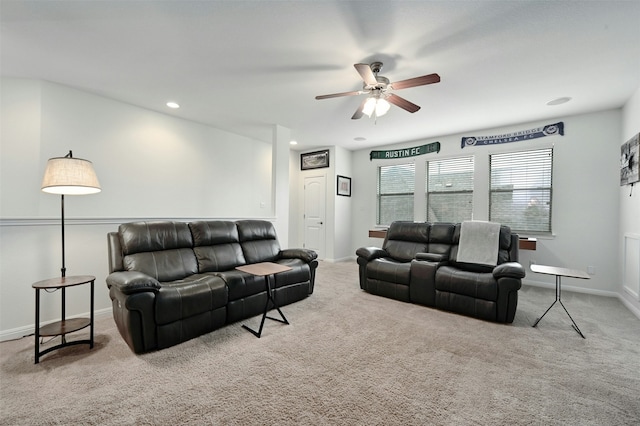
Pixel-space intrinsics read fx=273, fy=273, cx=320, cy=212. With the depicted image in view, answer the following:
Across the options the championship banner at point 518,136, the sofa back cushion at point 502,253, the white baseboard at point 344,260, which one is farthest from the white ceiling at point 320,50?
the white baseboard at point 344,260

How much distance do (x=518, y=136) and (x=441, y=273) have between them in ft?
9.81

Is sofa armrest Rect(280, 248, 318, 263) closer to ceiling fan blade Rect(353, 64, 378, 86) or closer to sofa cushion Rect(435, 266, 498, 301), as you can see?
sofa cushion Rect(435, 266, 498, 301)

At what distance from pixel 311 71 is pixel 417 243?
2.84 m

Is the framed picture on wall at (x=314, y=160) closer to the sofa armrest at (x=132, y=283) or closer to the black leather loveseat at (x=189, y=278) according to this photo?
the black leather loveseat at (x=189, y=278)

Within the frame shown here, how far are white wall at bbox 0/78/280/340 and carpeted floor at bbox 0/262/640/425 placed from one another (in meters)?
0.58

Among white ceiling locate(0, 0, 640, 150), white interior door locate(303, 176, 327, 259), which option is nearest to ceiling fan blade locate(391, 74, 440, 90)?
white ceiling locate(0, 0, 640, 150)

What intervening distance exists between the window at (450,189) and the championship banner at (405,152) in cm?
27

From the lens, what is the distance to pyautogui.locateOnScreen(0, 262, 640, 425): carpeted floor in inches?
63.0

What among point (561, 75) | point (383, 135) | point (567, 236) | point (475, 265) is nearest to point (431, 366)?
point (475, 265)

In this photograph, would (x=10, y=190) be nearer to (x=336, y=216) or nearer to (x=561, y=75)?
(x=336, y=216)

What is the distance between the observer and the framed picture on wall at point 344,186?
6.28 m

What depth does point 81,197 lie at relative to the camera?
3.31 m

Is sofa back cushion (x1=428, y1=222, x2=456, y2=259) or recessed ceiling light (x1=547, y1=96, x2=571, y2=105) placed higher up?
recessed ceiling light (x1=547, y1=96, x2=571, y2=105)

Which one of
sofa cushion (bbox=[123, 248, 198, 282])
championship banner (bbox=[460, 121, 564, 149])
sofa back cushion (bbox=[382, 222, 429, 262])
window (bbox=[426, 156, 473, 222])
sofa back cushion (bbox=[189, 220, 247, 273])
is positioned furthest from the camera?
window (bbox=[426, 156, 473, 222])
